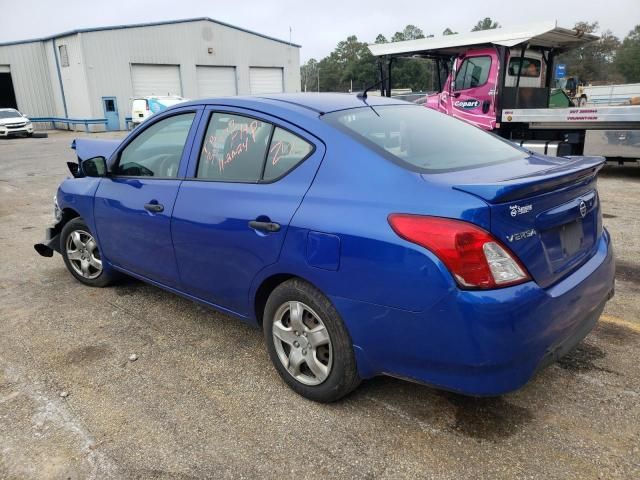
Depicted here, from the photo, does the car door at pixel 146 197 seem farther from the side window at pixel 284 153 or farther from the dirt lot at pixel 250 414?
the side window at pixel 284 153

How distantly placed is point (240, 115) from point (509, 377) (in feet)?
6.78

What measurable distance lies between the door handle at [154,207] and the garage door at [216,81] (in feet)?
97.4

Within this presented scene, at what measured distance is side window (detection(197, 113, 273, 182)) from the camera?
295 cm

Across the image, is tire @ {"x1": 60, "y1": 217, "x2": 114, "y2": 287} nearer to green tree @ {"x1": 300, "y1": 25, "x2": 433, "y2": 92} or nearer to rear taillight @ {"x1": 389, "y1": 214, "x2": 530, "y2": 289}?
rear taillight @ {"x1": 389, "y1": 214, "x2": 530, "y2": 289}

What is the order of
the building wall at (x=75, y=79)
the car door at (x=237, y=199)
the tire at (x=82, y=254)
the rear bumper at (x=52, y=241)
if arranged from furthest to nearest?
the building wall at (x=75, y=79) < the rear bumper at (x=52, y=241) < the tire at (x=82, y=254) < the car door at (x=237, y=199)

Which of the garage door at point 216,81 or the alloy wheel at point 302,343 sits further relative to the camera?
the garage door at point 216,81

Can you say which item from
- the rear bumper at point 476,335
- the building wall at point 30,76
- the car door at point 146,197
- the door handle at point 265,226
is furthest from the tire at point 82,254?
the building wall at point 30,76

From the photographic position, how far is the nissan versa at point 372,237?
212 centimetres

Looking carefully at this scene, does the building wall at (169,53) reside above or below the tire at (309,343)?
above

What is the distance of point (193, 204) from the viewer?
3.16 m

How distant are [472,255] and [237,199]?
4.57ft

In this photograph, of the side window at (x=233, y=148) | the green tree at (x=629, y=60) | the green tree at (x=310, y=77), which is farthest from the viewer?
the green tree at (x=310, y=77)

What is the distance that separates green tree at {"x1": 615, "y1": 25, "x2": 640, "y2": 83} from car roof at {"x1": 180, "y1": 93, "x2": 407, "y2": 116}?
76.1 meters

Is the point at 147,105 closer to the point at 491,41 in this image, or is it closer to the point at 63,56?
the point at 63,56
